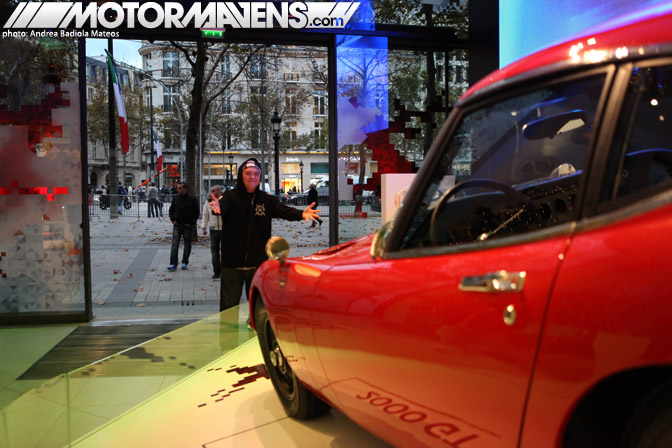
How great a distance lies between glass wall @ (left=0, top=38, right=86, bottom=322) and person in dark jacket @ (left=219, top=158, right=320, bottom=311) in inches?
113

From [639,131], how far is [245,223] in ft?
15.6

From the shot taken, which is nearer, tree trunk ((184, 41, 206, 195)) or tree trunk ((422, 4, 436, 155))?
tree trunk ((422, 4, 436, 155))

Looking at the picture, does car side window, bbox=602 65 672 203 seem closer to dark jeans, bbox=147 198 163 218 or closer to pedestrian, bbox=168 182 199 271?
pedestrian, bbox=168 182 199 271

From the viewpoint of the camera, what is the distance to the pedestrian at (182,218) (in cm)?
1357

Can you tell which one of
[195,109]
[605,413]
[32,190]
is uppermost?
[195,109]

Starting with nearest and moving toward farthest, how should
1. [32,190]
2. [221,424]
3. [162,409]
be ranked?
[221,424] → [162,409] → [32,190]

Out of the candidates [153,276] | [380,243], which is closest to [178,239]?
[153,276]

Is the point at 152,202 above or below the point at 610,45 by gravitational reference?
below

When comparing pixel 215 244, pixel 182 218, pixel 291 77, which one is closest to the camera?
pixel 215 244

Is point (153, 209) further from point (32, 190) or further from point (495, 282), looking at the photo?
point (495, 282)

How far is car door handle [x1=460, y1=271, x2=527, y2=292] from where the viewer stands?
167 centimetres

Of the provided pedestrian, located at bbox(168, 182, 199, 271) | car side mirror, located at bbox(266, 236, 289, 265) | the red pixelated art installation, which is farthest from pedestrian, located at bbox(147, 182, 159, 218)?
car side mirror, located at bbox(266, 236, 289, 265)

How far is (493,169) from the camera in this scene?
7.06 ft

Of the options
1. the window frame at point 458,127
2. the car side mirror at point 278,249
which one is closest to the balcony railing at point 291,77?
the car side mirror at point 278,249
